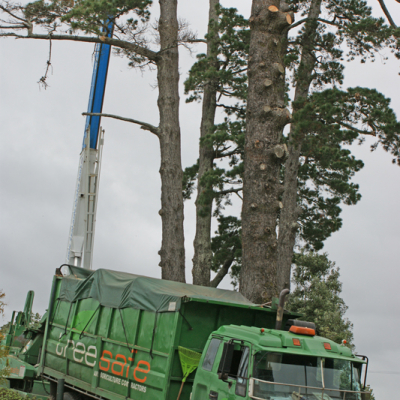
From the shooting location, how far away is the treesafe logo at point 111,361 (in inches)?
329

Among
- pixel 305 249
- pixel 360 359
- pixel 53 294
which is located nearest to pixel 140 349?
pixel 360 359

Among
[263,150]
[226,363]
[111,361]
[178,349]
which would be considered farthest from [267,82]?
[226,363]

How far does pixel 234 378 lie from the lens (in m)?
6.73

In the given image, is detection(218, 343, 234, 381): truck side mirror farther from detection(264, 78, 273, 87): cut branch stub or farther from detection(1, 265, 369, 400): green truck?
detection(264, 78, 273, 87): cut branch stub

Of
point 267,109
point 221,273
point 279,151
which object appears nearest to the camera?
point 279,151

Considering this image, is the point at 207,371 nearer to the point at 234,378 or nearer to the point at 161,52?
the point at 234,378

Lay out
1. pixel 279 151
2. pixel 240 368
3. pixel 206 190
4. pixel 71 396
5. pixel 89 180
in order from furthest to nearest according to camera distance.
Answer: pixel 206 190 → pixel 89 180 → pixel 279 151 → pixel 71 396 → pixel 240 368

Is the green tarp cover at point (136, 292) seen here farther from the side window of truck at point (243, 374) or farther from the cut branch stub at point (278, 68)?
the cut branch stub at point (278, 68)

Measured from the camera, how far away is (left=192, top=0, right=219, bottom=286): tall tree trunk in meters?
20.5

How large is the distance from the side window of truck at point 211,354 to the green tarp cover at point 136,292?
31.4 inches

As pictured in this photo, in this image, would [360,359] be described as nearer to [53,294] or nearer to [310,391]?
[310,391]

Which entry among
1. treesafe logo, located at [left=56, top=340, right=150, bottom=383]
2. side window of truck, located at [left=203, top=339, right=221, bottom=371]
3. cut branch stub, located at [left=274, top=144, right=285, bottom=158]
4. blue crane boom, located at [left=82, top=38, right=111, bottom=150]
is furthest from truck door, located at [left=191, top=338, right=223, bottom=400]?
blue crane boom, located at [left=82, top=38, right=111, bottom=150]

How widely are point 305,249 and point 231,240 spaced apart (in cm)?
369

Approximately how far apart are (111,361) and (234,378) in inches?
123
